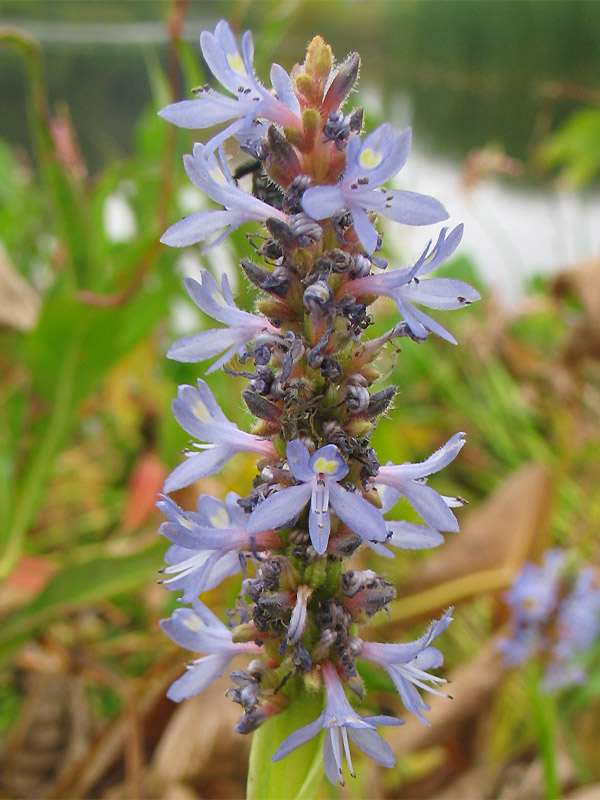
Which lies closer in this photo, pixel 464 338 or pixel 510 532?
pixel 510 532

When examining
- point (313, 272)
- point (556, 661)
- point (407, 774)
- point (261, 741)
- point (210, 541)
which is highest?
point (313, 272)

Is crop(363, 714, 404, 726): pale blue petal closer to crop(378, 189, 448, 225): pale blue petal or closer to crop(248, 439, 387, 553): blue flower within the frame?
crop(248, 439, 387, 553): blue flower

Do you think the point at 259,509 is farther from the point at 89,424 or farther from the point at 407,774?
the point at 89,424

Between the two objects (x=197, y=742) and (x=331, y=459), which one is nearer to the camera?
(x=331, y=459)

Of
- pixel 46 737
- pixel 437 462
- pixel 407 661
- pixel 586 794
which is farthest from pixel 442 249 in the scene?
pixel 46 737

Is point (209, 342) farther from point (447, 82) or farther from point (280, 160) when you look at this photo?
point (447, 82)

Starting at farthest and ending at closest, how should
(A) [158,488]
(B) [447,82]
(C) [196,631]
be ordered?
(B) [447,82]
(A) [158,488]
(C) [196,631]

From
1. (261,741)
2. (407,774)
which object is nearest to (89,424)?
(407,774)
